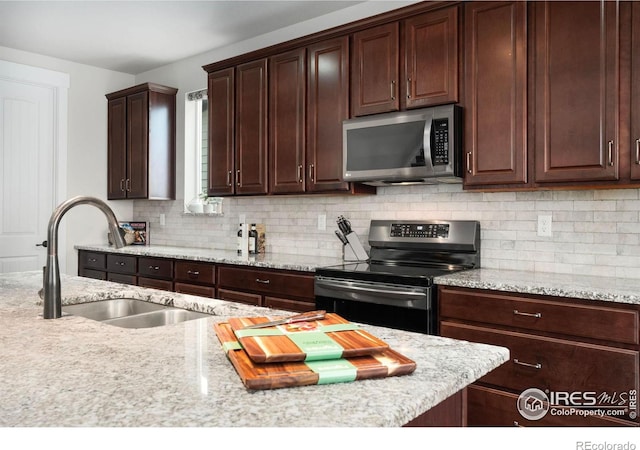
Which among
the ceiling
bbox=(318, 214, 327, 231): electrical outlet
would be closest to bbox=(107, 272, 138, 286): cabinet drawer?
bbox=(318, 214, 327, 231): electrical outlet

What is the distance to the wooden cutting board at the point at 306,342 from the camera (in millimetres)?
975

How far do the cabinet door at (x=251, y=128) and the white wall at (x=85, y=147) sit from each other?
206cm

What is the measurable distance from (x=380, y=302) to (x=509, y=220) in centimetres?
94

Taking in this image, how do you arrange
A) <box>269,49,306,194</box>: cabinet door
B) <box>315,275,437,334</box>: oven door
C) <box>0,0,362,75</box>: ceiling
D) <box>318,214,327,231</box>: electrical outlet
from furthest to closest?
1. <box>318,214,327,231</box>: electrical outlet
2. <box>0,0,362,75</box>: ceiling
3. <box>269,49,306,194</box>: cabinet door
4. <box>315,275,437,334</box>: oven door

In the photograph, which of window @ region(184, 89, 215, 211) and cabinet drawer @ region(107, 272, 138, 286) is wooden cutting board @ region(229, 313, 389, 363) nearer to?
cabinet drawer @ region(107, 272, 138, 286)

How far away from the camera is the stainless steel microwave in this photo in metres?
2.85

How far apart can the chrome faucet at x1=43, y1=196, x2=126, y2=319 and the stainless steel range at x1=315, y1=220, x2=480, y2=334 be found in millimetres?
1520

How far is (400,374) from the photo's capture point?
3.22 feet

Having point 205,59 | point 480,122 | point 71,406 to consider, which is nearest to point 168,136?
point 205,59

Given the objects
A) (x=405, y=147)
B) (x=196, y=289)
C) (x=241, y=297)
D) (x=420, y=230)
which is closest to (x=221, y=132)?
(x=196, y=289)

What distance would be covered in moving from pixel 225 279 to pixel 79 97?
2.83m

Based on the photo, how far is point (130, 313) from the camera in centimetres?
208
